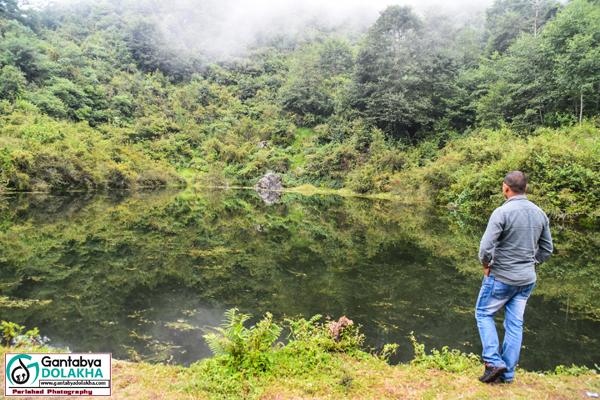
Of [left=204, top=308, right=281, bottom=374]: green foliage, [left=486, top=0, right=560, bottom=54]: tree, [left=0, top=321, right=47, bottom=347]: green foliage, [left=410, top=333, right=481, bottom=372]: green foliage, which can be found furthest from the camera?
[left=486, top=0, right=560, bottom=54]: tree

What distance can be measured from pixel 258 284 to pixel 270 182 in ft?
143

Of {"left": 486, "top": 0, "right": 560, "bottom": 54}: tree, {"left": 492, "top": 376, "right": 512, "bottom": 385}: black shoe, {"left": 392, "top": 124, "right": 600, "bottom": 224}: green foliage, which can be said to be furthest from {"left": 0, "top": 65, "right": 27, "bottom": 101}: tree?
{"left": 486, "top": 0, "right": 560, "bottom": 54}: tree

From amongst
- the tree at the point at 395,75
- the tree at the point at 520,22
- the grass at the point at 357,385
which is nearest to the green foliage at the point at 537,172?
the tree at the point at 395,75

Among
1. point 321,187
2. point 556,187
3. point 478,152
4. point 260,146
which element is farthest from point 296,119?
point 556,187

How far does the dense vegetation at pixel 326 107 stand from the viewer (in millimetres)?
29688

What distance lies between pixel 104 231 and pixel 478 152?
26.3 metres

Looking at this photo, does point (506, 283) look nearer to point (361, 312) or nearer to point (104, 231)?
point (361, 312)

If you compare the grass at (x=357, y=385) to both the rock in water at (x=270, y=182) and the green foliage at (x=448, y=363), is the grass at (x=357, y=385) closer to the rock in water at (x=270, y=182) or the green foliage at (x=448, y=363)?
the green foliage at (x=448, y=363)

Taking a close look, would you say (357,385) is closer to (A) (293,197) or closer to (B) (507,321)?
(B) (507,321)

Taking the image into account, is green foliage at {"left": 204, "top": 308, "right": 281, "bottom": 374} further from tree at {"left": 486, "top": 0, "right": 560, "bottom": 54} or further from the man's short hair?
tree at {"left": 486, "top": 0, "right": 560, "bottom": 54}
